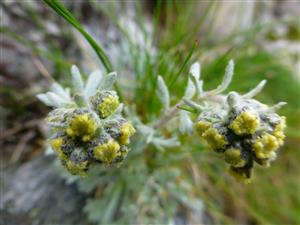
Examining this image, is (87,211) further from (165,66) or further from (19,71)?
(19,71)

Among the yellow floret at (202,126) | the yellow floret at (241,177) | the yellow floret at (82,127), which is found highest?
the yellow floret at (82,127)

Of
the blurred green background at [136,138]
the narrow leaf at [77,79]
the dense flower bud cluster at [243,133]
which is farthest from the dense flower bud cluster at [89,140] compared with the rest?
the blurred green background at [136,138]

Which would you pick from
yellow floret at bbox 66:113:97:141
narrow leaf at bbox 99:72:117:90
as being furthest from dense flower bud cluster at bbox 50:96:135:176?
narrow leaf at bbox 99:72:117:90

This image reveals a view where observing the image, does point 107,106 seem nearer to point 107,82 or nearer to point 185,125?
point 107,82

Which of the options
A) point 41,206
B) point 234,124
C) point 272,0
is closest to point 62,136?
point 234,124

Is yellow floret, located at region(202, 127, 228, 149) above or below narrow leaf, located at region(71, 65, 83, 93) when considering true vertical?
below

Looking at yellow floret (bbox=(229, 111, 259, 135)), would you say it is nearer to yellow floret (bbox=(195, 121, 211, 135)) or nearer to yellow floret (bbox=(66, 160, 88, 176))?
yellow floret (bbox=(195, 121, 211, 135))

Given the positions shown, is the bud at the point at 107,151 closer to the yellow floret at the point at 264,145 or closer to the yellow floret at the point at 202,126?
the yellow floret at the point at 202,126
